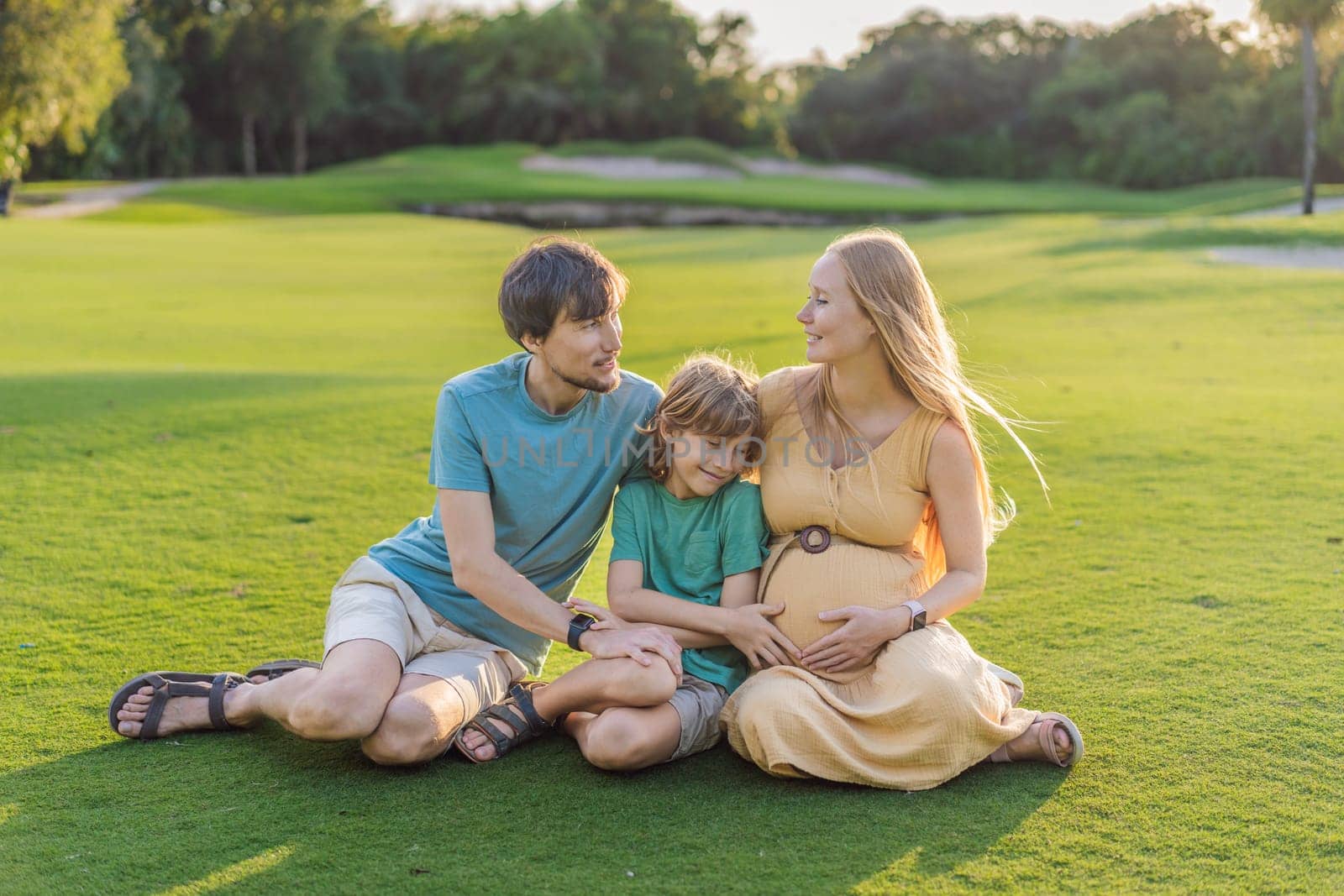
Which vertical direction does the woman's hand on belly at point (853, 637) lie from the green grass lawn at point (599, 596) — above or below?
above

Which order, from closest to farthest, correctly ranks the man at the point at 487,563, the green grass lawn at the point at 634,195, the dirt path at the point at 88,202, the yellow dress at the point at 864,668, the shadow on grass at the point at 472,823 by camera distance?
the shadow on grass at the point at 472,823 → the yellow dress at the point at 864,668 → the man at the point at 487,563 → the dirt path at the point at 88,202 → the green grass lawn at the point at 634,195

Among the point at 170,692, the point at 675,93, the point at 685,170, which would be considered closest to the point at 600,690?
the point at 170,692

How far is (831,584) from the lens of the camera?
3.65 meters

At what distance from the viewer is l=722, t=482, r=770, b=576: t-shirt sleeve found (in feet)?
12.2

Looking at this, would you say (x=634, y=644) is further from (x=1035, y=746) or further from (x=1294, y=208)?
(x=1294, y=208)

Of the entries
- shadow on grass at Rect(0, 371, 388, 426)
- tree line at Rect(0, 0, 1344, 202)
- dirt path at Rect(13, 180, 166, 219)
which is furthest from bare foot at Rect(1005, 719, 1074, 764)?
tree line at Rect(0, 0, 1344, 202)

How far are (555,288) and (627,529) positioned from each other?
2.57 feet

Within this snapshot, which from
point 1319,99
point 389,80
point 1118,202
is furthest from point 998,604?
point 389,80

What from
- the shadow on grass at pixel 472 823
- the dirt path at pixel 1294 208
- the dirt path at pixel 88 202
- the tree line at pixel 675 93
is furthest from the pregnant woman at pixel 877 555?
the tree line at pixel 675 93

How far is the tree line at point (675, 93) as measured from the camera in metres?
47.0

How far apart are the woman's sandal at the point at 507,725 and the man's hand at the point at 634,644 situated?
1.02 feet

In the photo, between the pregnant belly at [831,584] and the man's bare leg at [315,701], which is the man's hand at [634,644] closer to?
the pregnant belly at [831,584]

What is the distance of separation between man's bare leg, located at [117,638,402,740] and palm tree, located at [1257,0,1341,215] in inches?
1047

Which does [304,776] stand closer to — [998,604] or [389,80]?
[998,604]
